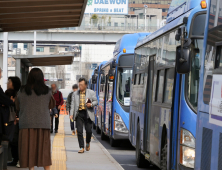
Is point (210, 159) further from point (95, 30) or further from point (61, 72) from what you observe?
point (61, 72)

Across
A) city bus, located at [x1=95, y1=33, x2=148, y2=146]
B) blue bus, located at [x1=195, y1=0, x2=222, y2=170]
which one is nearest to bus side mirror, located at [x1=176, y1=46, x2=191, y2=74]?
blue bus, located at [x1=195, y1=0, x2=222, y2=170]

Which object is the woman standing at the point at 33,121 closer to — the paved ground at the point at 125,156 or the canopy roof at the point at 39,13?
the canopy roof at the point at 39,13

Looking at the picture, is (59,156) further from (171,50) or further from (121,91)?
(171,50)

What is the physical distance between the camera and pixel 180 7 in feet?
26.5

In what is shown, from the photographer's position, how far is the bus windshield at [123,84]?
15.0 metres

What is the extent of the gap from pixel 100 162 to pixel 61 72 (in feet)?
267

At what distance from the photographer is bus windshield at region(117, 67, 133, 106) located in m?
15.0

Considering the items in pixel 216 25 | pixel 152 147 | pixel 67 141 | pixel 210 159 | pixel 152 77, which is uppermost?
A: pixel 216 25

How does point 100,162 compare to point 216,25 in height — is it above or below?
below

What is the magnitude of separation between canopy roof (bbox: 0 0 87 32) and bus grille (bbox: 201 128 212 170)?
4127 mm

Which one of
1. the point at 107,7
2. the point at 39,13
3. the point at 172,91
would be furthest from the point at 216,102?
the point at 107,7

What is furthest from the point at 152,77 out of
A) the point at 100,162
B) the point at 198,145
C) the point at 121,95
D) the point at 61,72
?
the point at 61,72

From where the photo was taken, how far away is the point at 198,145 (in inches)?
208

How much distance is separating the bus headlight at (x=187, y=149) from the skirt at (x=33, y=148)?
2.31 metres
